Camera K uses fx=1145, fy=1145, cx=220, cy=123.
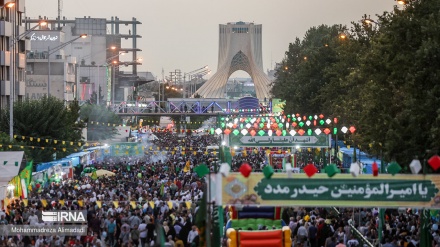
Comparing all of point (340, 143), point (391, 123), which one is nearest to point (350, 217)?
point (391, 123)

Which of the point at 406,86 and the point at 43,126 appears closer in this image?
the point at 406,86

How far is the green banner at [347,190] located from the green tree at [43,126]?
40208 millimetres

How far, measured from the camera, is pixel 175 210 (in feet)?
110

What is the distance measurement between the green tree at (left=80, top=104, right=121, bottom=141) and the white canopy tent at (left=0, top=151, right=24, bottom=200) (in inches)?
Result: 2001

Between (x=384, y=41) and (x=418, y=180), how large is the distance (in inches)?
649

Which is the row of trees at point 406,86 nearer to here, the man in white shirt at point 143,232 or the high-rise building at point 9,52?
the man in white shirt at point 143,232

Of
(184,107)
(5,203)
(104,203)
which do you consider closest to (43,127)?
(5,203)

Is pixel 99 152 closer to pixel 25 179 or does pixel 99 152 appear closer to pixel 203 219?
pixel 25 179

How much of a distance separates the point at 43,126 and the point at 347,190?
143 ft

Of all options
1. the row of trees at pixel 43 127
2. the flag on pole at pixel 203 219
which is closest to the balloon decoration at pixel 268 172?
the flag on pole at pixel 203 219

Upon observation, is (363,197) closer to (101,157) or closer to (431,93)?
(431,93)

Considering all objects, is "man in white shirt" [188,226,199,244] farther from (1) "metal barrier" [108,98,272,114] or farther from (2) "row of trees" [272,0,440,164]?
(1) "metal barrier" [108,98,272,114]

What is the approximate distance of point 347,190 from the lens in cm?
1911

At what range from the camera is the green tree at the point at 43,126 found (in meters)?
59.8
